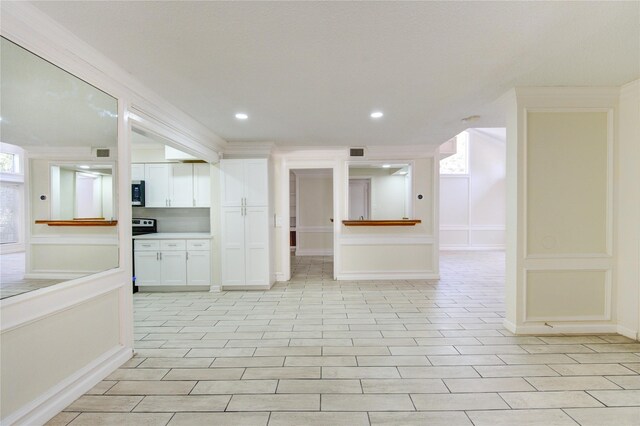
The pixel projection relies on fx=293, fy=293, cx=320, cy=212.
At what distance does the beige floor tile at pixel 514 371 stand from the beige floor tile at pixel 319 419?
1112mm

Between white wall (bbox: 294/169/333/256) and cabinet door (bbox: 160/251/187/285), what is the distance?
4229 mm

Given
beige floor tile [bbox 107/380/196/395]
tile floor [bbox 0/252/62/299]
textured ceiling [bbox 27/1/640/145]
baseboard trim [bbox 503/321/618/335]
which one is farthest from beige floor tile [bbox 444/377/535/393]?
tile floor [bbox 0/252/62/299]

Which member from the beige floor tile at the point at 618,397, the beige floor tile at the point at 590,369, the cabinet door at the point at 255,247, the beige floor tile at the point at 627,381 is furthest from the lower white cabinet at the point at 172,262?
the beige floor tile at the point at 627,381

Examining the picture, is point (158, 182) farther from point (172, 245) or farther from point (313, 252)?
point (313, 252)

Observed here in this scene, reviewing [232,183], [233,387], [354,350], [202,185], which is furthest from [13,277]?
[202,185]

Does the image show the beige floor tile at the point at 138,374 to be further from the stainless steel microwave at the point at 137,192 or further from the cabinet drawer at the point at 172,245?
the stainless steel microwave at the point at 137,192

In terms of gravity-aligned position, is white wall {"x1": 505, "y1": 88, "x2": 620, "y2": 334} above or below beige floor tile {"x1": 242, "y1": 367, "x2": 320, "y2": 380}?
above

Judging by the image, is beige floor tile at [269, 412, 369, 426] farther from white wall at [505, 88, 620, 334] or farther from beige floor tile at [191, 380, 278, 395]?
white wall at [505, 88, 620, 334]

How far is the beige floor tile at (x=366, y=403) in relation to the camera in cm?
187

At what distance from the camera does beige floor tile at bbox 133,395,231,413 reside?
189cm

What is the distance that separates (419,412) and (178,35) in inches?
111

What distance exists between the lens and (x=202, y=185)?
499 cm

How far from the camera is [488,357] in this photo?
98.8 inches

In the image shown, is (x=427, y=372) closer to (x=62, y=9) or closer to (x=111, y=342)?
(x=111, y=342)
